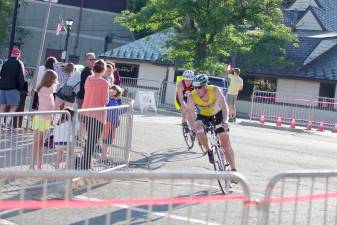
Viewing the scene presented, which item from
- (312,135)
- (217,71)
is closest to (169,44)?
(217,71)

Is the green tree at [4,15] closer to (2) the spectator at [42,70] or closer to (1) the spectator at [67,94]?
(2) the spectator at [42,70]

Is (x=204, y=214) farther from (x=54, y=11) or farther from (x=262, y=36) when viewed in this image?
(x=54, y=11)

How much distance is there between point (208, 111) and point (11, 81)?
5523mm

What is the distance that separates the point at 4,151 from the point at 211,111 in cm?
344

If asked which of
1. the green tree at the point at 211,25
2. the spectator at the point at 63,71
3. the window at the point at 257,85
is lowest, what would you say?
the spectator at the point at 63,71

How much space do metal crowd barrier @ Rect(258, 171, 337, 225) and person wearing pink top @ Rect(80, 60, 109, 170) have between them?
4285mm

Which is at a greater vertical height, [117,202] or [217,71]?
[217,71]

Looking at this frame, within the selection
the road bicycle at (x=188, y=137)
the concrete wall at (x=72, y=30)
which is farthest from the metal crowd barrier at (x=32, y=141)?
the concrete wall at (x=72, y=30)

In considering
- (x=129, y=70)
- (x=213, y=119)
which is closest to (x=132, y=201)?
(x=213, y=119)

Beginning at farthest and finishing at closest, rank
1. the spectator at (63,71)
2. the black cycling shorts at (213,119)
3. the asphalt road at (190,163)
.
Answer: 1. the spectator at (63,71)
2. the black cycling shorts at (213,119)
3. the asphalt road at (190,163)

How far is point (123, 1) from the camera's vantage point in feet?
226

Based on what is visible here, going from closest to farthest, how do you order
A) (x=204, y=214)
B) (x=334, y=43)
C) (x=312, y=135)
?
(x=204, y=214) < (x=312, y=135) < (x=334, y=43)

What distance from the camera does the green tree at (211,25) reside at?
38625 millimetres

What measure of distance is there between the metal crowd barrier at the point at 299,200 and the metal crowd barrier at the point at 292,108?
90.9ft
